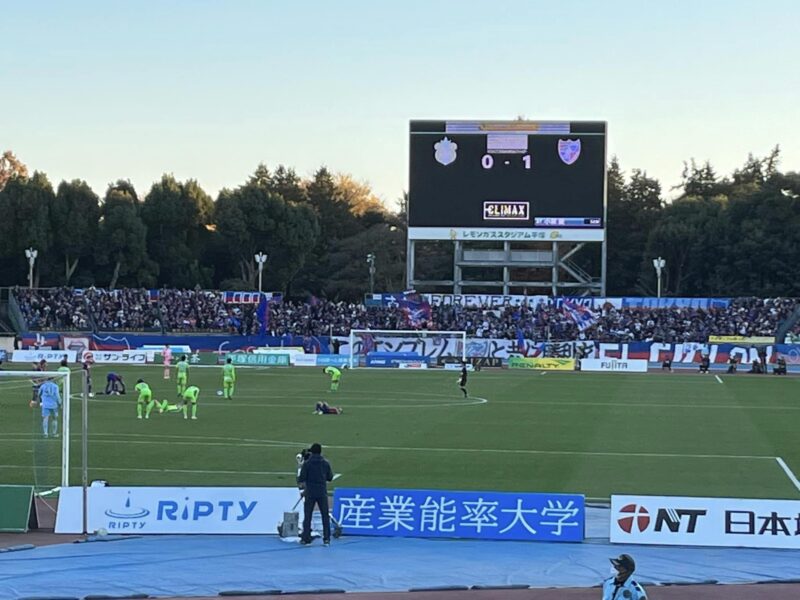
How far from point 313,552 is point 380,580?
199 centimetres

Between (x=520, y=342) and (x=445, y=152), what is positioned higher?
(x=445, y=152)

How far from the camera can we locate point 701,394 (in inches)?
1834

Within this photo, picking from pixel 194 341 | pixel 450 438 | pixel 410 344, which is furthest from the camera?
pixel 194 341

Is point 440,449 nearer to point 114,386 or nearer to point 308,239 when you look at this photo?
point 114,386

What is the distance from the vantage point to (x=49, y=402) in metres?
28.2

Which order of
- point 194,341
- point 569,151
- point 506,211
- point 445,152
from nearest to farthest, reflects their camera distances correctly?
1. point 569,151
2. point 506,211
3. point 445,152
4. point 194,341

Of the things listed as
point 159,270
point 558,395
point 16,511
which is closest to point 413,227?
point 558,395

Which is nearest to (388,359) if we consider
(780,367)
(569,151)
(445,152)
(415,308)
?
(415,308)

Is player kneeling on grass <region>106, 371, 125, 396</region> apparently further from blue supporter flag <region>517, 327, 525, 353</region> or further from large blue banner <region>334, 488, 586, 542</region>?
blue supporter flag <region>517, 327, 525, 353</region>

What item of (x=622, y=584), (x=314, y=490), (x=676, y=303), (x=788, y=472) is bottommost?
(x=788, y=472)

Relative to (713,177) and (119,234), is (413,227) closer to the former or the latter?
(119,234)

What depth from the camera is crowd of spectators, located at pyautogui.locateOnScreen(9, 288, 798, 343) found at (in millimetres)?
71062

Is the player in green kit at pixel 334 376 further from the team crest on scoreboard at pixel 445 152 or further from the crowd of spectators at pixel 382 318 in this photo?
the team crest on scoreboard at pixel 445 152

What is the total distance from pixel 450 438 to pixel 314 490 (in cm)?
1359
